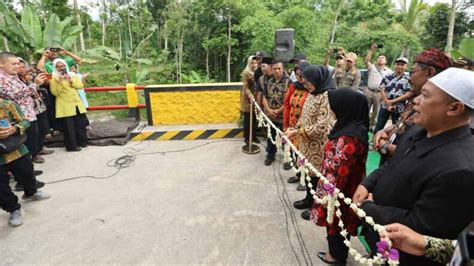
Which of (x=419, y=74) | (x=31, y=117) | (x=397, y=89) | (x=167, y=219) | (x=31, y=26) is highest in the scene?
(x=31, y=26)

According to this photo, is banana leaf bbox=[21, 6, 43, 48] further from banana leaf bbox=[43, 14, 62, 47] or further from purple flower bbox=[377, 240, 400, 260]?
purple flower bbox=[377, 240, 400, 260]

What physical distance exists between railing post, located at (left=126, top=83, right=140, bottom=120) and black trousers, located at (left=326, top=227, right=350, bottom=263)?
5067mm

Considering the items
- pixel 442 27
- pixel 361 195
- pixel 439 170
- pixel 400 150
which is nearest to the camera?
pixel 439 170

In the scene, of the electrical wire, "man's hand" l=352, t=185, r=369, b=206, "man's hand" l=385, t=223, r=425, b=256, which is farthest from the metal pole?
"man's hand" l=385, t=223, r=425, b=256

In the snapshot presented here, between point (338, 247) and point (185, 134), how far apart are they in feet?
13.4

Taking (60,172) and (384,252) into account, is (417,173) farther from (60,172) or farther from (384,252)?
(60,172)

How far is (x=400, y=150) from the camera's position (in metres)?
1.59

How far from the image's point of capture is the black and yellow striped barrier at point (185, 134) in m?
5.80

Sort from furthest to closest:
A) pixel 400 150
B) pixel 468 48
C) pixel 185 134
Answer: pixel 185 134, pixel 468 48, pixel 400 150

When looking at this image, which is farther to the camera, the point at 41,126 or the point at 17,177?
the point at 41,126

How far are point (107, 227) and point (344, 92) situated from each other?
8.89 feet

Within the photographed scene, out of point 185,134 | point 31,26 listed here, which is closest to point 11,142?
point 185,134

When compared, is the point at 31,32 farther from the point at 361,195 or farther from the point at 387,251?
the point at 387,251

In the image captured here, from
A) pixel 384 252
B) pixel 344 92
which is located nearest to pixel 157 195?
pixel 344 92
